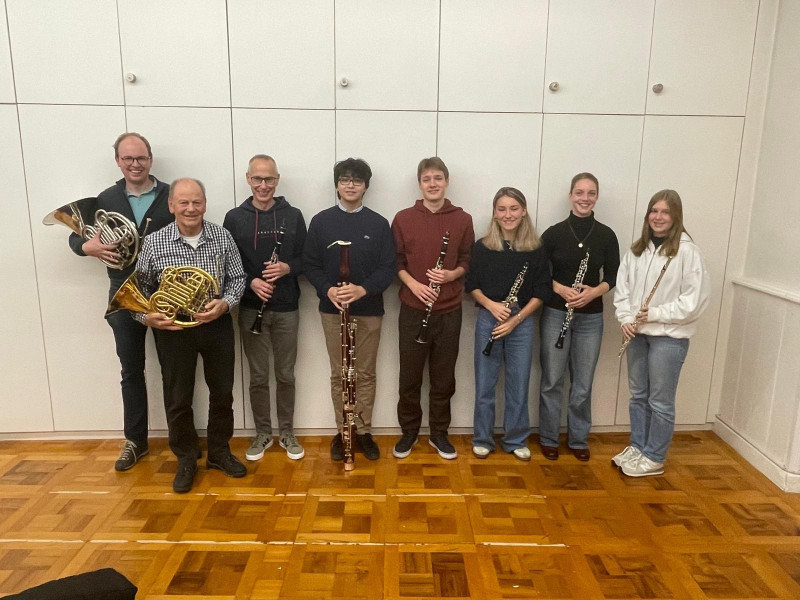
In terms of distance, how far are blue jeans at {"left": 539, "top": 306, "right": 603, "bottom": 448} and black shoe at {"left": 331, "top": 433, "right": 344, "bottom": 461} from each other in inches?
47.9

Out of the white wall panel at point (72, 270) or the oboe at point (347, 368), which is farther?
the white wall panel at point (72, 270)

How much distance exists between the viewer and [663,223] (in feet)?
9.50

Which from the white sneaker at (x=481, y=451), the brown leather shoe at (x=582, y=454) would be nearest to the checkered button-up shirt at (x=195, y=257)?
the white sneaker at (x=481, y=451)

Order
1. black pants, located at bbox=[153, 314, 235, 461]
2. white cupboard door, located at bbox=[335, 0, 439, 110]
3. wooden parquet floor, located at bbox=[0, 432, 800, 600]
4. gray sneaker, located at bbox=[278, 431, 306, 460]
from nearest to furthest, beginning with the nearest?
wooden parquet floor, located at bbox=[0, 432, 800, 600] → black pants, located at bbox=[153, 314, 235, 461] → white cupboard door, located at bbox=[335, 0, 439, 110] → gray sneaker, located at bbox=[278, 431, 306, 460]

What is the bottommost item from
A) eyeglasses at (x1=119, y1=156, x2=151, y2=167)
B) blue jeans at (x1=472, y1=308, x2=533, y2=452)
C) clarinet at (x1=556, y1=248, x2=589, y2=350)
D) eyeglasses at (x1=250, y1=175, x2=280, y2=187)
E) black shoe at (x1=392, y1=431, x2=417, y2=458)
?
black shoe at (x1=392, y1=431, x2=417, y2=458)

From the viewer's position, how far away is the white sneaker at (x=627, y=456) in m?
3.17

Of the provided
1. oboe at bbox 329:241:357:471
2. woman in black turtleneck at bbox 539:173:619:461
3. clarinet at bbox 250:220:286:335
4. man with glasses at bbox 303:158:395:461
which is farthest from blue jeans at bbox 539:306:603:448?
clarinet at bbox 250:220:286:335

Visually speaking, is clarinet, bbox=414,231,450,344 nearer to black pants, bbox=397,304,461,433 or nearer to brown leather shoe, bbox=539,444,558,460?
black pants, bbox=397,304,461,433

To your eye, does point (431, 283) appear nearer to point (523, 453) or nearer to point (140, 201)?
point (523, 453)

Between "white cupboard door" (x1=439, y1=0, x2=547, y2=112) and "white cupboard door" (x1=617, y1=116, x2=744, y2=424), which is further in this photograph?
"white cupboard door" (x1=617, y1=116, x2=744, y2=424)

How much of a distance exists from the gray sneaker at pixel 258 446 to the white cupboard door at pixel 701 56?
3025 millimetres

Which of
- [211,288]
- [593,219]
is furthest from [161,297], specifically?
[593,219]

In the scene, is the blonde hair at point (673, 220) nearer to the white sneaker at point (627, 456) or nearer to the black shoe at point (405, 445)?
the white sneaker at point (627, 456)

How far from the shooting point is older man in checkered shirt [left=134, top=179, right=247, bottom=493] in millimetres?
2746
